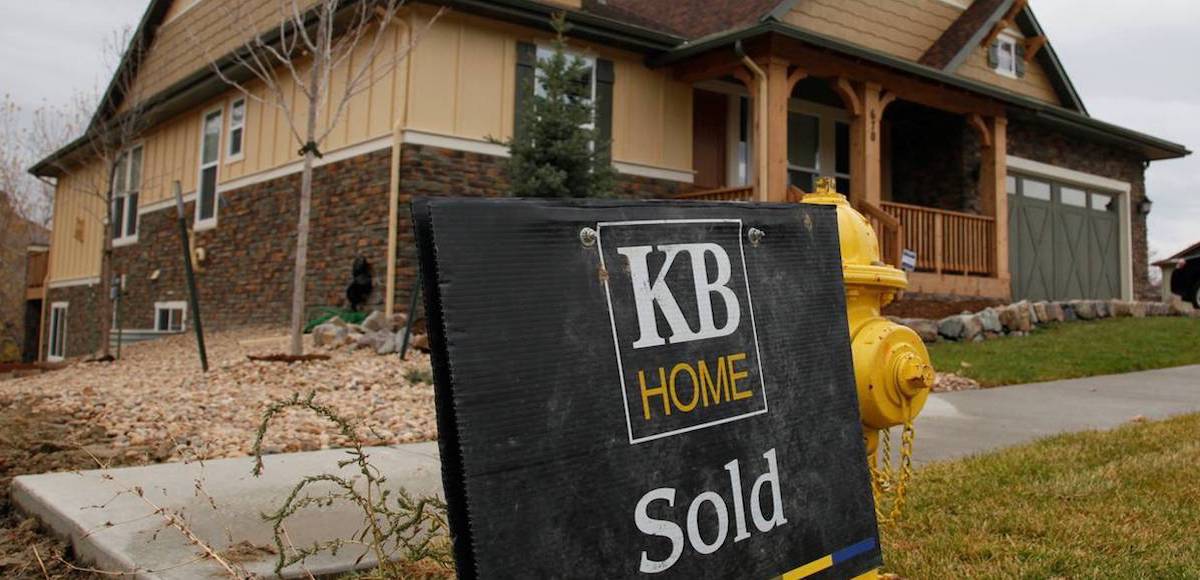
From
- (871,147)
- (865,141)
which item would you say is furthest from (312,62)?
(871,147)

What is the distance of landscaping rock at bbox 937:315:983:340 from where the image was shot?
11.7 meters

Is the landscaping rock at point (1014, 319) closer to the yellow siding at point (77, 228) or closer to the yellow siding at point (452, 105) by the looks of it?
the yellow siding at point (452, 105)

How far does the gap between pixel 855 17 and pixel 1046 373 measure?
7.76 metres

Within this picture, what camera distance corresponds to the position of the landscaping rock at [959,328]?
38.5 ft

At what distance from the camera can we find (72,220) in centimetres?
2089

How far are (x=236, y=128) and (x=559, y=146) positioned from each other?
767 centimetres

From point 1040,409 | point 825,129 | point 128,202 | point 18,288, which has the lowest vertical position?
point 1040,409

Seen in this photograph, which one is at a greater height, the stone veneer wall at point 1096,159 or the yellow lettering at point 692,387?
the stone veneer wall at point 1096,159

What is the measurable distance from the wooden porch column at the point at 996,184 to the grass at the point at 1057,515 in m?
9.89

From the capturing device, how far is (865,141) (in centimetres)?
1248

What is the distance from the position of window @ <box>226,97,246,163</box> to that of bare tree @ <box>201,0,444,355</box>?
0.49m

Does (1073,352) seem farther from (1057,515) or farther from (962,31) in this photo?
(1057,515)

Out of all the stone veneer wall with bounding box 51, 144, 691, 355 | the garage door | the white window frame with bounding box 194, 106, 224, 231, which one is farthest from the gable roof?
the white window frame with bounding box 194, 106, 224, 231


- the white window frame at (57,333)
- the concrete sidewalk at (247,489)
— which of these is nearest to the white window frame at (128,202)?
the white window frame at (57,333)
